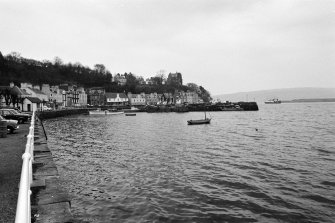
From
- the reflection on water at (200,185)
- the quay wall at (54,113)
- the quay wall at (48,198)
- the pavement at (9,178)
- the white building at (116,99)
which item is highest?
the white building at (116,99)

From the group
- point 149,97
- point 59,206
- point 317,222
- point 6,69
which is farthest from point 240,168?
point 149,97

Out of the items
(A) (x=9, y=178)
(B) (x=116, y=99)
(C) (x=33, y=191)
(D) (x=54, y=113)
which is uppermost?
(B) (x=116, y=99)

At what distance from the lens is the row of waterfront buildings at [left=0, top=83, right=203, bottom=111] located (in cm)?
8345

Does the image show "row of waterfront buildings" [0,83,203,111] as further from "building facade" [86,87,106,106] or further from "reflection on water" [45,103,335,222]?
"reflection on water" [45,103,335,222]

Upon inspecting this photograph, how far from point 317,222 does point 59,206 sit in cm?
939

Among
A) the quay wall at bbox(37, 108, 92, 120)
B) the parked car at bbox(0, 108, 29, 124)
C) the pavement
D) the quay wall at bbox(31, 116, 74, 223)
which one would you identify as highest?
the parked car at bbox(0, 108, 29, 124)

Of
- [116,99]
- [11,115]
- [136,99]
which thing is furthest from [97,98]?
[11,115]

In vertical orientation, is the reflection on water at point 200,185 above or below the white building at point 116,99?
below

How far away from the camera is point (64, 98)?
13500 cm

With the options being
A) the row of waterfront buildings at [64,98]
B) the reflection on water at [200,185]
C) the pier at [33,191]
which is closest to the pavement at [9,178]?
the pier at [33,191]

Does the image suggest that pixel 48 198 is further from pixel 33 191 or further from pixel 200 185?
pixel 200 185

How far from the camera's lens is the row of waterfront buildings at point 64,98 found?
Result: 274 feet

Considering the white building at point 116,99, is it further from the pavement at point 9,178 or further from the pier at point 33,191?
the pier at point 33,191

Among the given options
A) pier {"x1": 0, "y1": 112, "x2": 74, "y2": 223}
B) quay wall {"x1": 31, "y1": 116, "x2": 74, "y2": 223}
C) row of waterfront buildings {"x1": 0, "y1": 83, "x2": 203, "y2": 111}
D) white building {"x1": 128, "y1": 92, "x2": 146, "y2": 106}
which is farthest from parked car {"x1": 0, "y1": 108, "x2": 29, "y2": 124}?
white building {"x1": 128, "y1": 92, "x2": 146, "y2": 106}
